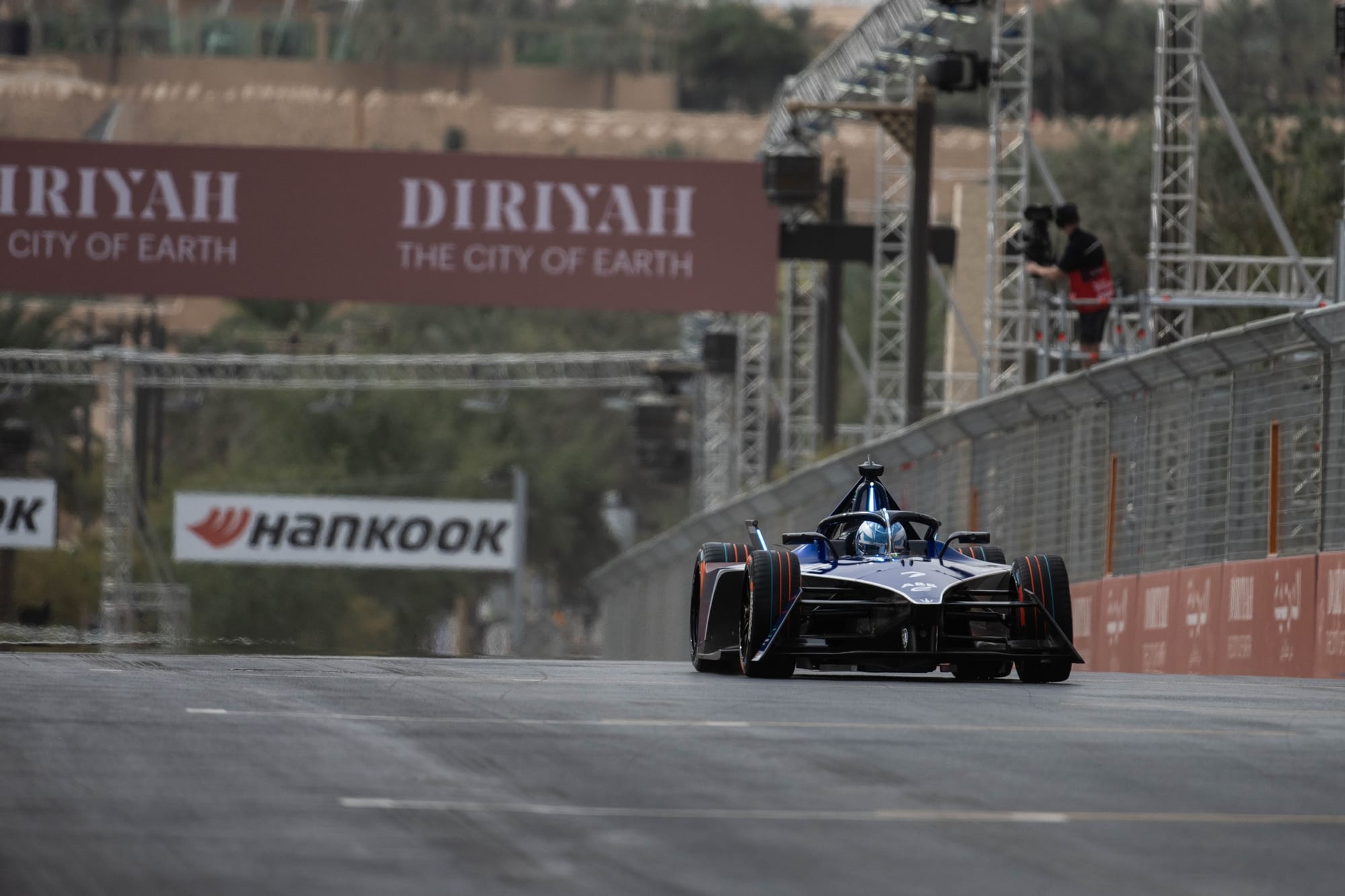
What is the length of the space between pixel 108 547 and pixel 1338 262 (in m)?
32.5

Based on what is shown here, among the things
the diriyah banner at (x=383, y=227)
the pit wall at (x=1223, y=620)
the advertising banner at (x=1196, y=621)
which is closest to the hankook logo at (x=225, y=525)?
the diriyah banner at (x=383, y=227)

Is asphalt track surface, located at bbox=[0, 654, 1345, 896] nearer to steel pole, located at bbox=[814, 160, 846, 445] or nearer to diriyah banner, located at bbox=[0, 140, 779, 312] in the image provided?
diriyah banner, located at bbox=[0, 140, 779, 312]

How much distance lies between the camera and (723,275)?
31750 millimetres

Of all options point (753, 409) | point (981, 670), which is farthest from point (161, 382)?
point (981, 670)

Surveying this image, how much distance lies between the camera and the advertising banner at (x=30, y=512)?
50.6 meters

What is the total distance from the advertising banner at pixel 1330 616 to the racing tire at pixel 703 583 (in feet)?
11.8

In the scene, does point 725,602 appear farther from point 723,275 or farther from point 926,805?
point 723,275

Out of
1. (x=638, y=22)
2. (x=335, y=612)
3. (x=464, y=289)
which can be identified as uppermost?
(x=638, y=22)

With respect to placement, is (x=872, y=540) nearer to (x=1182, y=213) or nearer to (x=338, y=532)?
(x=1182, y=213)

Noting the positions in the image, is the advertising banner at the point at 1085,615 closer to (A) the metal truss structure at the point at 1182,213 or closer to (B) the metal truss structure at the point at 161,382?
(A) the metal truss structure at the point at 1182,213

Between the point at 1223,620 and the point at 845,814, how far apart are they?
36.6 ft

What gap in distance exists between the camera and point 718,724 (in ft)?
31.6

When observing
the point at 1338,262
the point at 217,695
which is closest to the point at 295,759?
the point at 217,695

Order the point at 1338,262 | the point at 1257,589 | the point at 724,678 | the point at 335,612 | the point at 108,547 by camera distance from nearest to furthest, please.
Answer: the point at 724,678, the point at 1257,589, the point at 1338,262, the point at 108,547, the point at 335,612
